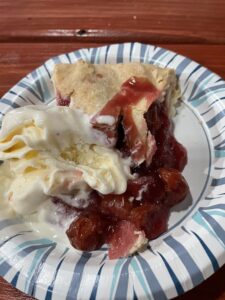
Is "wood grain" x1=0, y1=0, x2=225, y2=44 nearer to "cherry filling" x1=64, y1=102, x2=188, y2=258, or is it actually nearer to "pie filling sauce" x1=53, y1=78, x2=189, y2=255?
"pie filling sauce" x1=53, y1=78, x2=189, y2=255

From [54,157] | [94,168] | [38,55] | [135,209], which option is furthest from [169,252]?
[38,55]

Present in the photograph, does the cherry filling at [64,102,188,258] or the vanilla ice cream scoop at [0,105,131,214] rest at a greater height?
the vanilla ice cream scoop at [0,105,131,214]

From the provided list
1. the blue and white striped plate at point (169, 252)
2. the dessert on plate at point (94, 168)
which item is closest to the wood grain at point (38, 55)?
the blue and white striped plate at point (169, 252)

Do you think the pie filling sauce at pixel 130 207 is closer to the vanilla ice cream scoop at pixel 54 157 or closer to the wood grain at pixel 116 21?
the vanilla ice cream scoop at pixel 54 157

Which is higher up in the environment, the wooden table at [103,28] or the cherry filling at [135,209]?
the wooden table at [103,28]

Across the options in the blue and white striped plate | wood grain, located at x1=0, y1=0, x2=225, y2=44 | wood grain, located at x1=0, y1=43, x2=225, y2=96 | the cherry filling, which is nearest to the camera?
the blue and white striped plate

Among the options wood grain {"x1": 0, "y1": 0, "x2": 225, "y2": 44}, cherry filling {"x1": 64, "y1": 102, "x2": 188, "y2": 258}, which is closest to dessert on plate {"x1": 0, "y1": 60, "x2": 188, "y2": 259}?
cherry filling {"x1": 64, "y1": 102, "x2": 188, "y2": 258}

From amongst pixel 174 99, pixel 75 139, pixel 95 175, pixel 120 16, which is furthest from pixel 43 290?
pixel 120 16
